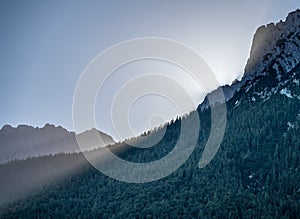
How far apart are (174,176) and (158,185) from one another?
9.04 metres

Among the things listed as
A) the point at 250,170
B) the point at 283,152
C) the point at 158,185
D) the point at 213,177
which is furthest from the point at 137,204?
the point at 283,152

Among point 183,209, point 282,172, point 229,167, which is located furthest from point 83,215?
point 282,172

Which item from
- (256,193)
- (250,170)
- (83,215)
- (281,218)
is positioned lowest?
(281,218)

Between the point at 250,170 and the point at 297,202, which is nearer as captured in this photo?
the point at 297,202

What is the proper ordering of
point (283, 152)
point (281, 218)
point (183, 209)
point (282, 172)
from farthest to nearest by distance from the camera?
point (283, 152) < point (282, 172) < point (183, 209) < point (281, 218)

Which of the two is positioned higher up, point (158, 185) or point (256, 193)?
point (158, 185)

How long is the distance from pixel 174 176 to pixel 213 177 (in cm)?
1930

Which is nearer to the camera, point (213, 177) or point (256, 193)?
point (256, 193)

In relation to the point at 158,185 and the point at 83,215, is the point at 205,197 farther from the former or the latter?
the point at 83,215

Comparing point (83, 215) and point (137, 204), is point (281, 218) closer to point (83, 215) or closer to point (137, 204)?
point (137, 204)

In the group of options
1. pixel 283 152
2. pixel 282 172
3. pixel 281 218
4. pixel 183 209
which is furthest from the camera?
pixel 283 152

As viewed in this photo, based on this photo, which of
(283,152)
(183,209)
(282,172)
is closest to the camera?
(183,209)

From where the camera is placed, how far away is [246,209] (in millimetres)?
153000

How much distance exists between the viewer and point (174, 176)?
645ft
